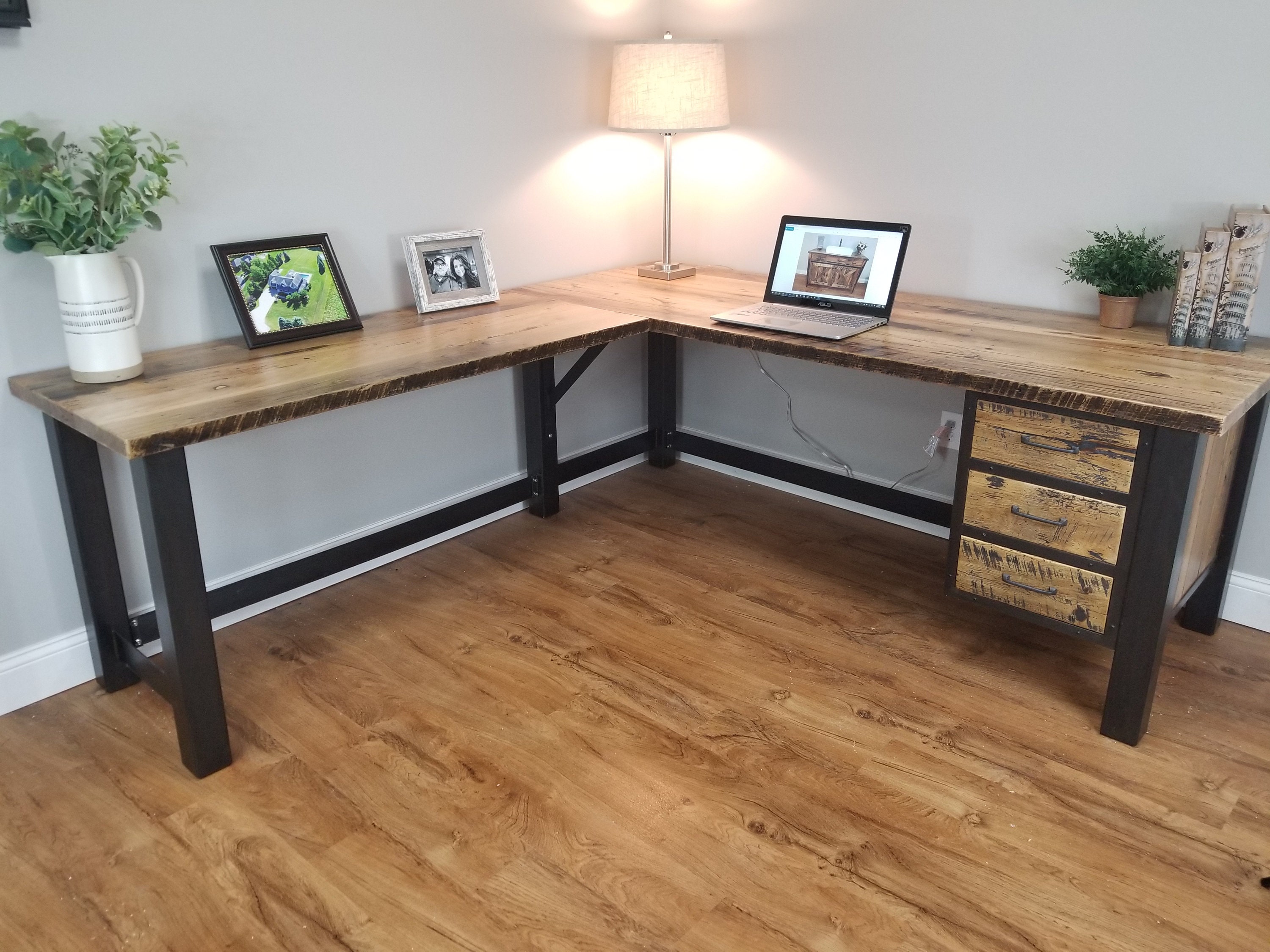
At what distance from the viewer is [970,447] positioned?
81.5 inches

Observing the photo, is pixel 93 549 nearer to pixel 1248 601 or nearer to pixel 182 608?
pixel 182 608

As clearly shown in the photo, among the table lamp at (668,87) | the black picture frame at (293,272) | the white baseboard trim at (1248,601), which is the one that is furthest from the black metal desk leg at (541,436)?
the white baseboard trim at (1248,601)

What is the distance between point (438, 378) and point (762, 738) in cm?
96

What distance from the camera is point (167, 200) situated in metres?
2.12

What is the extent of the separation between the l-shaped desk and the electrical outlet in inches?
13.8

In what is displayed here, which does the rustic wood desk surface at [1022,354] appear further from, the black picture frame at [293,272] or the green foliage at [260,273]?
the green foliage at [260,273]

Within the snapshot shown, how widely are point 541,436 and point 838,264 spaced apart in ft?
3.19

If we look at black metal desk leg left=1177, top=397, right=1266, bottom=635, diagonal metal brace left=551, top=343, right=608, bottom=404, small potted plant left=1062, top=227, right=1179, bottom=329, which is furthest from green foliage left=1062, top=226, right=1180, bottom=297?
diagonal metal brace left=551, top=343, right=608, bottom=404

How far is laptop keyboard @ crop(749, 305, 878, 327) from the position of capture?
A: 237 centimetres

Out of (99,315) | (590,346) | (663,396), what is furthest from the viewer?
(663,396)

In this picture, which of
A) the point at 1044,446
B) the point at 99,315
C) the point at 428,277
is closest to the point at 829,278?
the point at 1044,446

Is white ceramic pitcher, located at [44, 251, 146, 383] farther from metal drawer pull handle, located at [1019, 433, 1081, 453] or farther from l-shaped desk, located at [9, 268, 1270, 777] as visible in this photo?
metal drawer pull handle, located at [1019, 433, 1081, 453]

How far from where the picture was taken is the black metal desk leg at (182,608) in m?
1.72

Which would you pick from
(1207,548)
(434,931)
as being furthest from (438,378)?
(1207,548)
